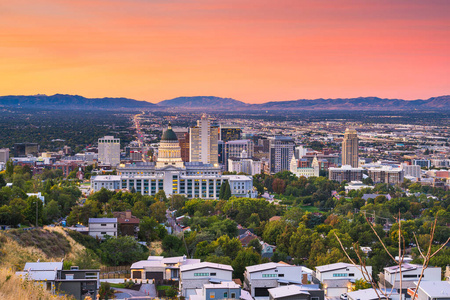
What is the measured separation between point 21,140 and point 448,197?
114 metres

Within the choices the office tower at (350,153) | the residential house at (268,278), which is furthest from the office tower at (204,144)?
the residential house at (268,278)

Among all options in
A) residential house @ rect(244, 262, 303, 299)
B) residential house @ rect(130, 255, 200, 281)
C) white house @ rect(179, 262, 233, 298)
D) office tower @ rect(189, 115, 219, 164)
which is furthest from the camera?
office tower @ rect(189, 115, 219, 164)

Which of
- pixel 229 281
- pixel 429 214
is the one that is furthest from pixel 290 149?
pixel 229 281

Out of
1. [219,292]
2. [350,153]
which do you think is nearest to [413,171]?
[350,153]

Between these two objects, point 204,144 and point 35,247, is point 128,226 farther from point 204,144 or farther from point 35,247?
point 204,144

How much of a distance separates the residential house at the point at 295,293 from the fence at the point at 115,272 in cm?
826

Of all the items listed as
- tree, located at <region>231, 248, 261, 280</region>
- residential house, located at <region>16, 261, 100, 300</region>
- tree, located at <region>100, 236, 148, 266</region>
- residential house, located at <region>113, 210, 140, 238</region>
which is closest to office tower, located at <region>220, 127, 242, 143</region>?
residential house, located at <region>113, 210, 140, 238</region>

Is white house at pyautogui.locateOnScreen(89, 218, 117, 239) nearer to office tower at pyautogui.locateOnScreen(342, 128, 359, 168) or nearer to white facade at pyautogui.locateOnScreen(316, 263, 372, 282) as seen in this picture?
white facade at pyautogui.locateOnScreen(316, 263, 372, 282)

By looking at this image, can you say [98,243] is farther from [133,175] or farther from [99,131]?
[99,131]

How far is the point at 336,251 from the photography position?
33031mm

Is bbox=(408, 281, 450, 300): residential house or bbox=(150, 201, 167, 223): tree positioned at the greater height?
bbox=(408, 281, 450, 300): residential house

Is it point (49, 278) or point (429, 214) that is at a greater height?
point (49, 278)

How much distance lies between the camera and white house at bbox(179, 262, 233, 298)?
86.8 feet

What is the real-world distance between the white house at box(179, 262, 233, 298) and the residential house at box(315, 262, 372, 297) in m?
3.86
